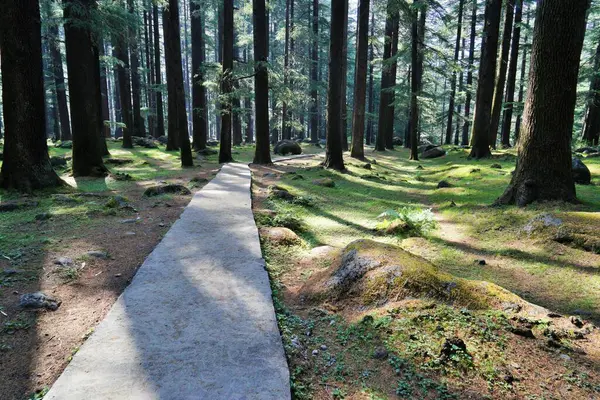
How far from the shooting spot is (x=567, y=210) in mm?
6145

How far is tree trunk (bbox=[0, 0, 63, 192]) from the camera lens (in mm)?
7715

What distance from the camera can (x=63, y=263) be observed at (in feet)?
14.0

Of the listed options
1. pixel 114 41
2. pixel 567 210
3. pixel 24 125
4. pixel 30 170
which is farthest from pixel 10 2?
pixel 567 210

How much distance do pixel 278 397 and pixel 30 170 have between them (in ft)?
28.1

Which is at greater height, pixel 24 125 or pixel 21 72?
pixel 21 72

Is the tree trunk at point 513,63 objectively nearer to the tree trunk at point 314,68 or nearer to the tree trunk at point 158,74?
the tree trunk at point 314,68

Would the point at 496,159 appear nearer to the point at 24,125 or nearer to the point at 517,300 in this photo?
the point at 517,300

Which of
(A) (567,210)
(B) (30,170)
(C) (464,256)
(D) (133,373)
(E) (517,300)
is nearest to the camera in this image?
(D) (133,373)

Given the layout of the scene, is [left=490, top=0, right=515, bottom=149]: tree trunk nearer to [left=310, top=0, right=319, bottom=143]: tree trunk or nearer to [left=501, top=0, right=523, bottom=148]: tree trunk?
[left=501, top=0, right=523, bottom=148]: tree trunk

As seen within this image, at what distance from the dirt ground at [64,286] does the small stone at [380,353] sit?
7.17 feet

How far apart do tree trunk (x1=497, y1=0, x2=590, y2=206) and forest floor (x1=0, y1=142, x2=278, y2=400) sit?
6.52 metres

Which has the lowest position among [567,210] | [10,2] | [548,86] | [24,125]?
[567,210]

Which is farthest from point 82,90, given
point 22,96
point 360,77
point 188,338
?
point 360,77

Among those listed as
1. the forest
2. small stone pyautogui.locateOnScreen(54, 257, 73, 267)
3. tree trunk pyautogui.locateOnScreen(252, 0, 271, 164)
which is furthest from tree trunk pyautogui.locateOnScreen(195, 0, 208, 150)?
small stone pyautogui.locateOnScreen(54, 257, 73, 267)
